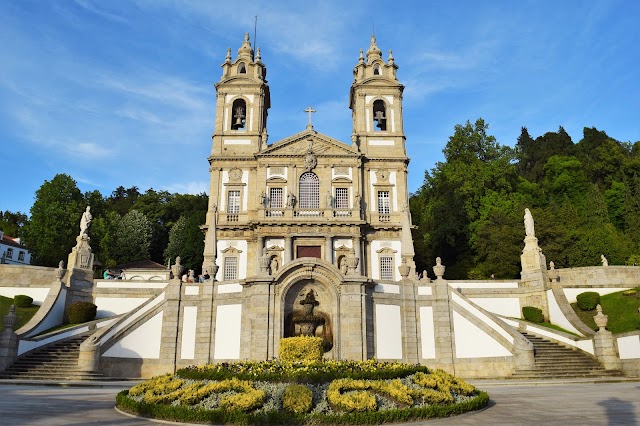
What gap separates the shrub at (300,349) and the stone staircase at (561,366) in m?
9.85

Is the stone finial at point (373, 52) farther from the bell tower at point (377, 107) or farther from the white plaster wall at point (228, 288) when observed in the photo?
the white plaster wall at point (228, 288)

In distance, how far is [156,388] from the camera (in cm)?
1140

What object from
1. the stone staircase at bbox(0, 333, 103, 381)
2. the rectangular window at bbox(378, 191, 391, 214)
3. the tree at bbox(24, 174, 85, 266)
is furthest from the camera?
the tree at bbox(24, 174, 85, 266)

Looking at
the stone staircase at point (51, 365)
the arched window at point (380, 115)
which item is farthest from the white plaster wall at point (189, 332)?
the arched window at point (380, 115)

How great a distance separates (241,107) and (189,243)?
1819 cm

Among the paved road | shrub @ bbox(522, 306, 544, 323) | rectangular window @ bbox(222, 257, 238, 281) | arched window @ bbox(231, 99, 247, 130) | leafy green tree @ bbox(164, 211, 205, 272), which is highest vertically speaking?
arched window @ bbox(231, 99, 247, 130)

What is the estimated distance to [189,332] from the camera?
71.6 ft

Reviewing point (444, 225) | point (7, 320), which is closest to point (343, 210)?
point (444, 225)

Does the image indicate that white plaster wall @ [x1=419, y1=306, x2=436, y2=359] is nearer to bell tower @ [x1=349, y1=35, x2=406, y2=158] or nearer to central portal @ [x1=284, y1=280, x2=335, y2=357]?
central portal @ [x1=284, y1=280, x2=335, y2=357]

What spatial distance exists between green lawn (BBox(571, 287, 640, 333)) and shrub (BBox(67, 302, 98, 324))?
25213 millimetres

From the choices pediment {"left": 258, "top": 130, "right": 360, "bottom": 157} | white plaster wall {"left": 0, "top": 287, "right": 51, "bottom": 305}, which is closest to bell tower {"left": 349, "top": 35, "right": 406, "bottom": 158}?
pediment {"left": 258, "top": 130, "right": 360, "bottom": 157}

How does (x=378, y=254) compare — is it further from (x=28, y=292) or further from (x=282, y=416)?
(x=282, y=416)

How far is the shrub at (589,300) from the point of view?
83.7ft

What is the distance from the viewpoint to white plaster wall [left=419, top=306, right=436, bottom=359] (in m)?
21.4
